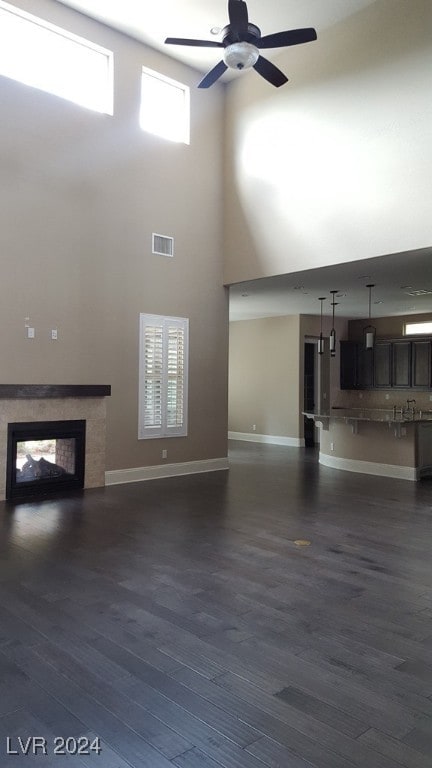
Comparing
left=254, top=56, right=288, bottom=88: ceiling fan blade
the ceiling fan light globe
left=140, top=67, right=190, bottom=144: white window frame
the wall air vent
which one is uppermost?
left=140, top=67, right=190, bottom=144: white window frame

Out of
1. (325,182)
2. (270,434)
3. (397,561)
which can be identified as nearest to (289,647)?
(397,561)

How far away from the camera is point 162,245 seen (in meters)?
7.89

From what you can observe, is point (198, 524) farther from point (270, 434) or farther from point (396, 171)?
point (270, 434)

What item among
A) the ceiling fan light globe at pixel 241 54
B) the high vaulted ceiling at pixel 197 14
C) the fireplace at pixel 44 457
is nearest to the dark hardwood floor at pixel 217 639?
the fireplace at pixel 44 457

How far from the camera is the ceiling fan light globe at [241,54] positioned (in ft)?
16.1

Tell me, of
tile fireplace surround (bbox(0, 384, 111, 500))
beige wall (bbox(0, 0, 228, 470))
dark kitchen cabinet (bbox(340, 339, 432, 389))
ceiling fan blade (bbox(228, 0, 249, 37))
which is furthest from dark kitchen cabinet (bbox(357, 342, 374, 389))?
ceiling fan blade (bbox(228, 0, 249, 37))

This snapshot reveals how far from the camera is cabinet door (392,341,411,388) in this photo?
11.6 meters

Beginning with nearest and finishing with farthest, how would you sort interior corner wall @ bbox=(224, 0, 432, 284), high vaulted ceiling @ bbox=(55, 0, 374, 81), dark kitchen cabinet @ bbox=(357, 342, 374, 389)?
1. interior corner wall @ bbox=(224, 0, 432, 284)
2. high vaulted ceiling @ bbox=(55, 0, 374, 81)
3. dark kitchen cabinet @ bbox=(357, 342, 374, 389)

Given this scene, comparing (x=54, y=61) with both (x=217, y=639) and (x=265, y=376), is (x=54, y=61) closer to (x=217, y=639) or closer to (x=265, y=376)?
(x=217, y=639)

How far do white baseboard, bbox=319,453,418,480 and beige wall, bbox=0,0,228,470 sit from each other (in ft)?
5.97

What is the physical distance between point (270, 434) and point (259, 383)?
1.22 m

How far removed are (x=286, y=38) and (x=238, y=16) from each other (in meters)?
→ 0.53

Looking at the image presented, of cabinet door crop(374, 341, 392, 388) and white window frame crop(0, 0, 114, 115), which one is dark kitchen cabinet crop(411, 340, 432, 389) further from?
white window frame crop(0, 0, 114, 115)

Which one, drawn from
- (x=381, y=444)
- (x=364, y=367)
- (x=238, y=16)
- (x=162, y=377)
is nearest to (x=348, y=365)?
(x=364, y=367)
